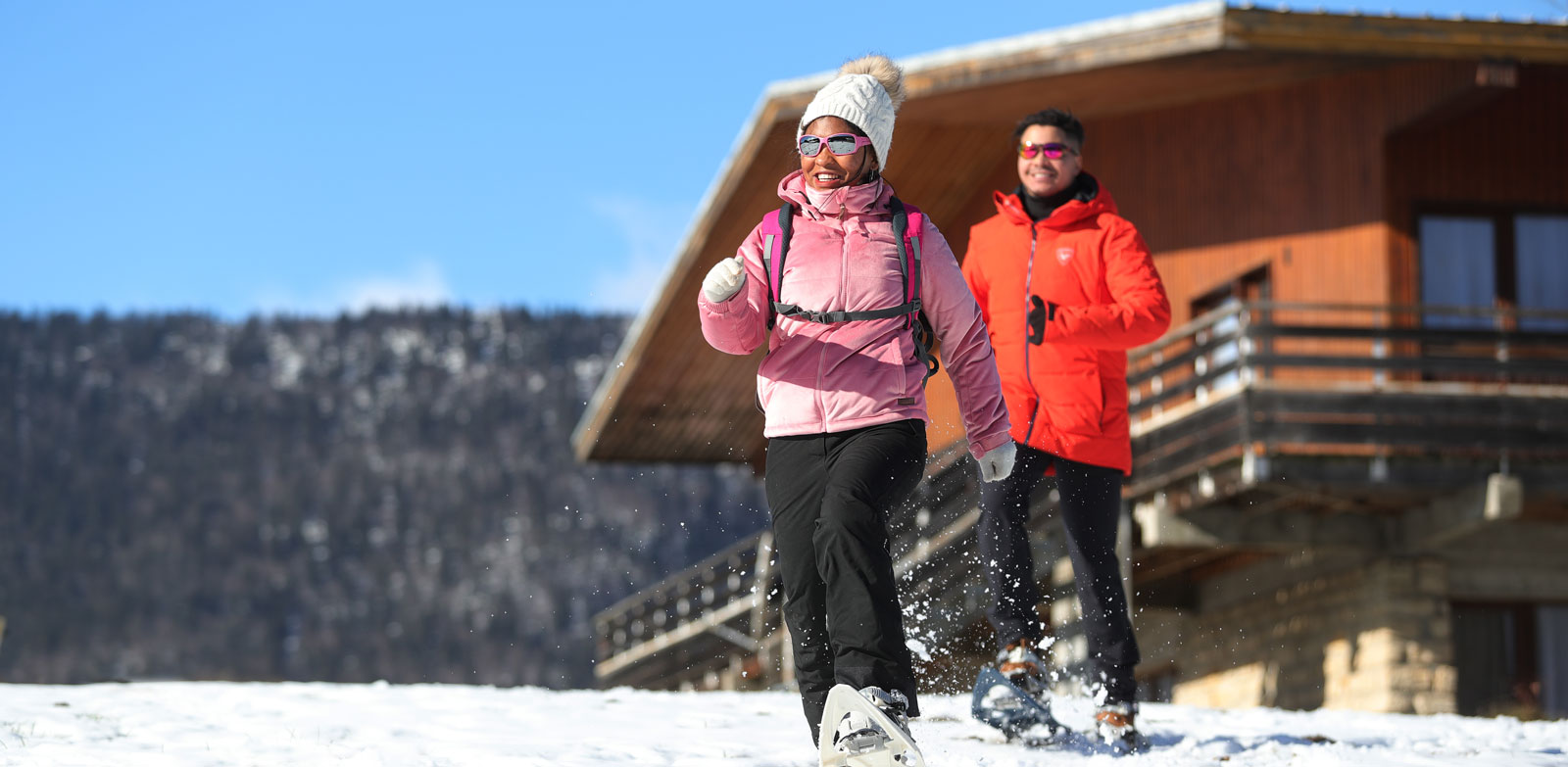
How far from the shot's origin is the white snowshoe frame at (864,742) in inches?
185

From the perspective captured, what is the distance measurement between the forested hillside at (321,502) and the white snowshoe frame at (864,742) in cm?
11325

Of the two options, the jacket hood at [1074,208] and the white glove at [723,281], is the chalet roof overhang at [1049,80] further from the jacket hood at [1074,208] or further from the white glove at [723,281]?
the white glove at [723,281]

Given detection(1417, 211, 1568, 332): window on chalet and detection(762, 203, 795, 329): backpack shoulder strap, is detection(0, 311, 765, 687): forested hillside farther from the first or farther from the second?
detection(762, 203, 795, 329): backpack shoulder strap

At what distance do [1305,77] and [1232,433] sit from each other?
3.50m

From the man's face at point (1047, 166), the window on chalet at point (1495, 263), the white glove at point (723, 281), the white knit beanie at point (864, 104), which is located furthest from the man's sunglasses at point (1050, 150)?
the window on chalet at point (1495, 263)

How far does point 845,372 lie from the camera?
5.13m

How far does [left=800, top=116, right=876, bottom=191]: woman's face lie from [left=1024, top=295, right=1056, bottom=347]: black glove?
4.26 ft

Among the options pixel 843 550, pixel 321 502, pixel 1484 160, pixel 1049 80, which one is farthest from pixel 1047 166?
pixel 321 502

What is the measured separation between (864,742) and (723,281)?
4.13ft

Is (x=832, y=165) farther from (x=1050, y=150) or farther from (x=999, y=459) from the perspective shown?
(x=1050, y=150)

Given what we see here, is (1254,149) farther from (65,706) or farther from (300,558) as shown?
(300,558)

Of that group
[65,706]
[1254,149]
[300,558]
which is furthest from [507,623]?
[65,706]

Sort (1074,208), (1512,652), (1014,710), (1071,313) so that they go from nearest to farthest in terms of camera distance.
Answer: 1. (1014,710)
2. (1071,313)
3. (1074,208)
4. (1512,652)

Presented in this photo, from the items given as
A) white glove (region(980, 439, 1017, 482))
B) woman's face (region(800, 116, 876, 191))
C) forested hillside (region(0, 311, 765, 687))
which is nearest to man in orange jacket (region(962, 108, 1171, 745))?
white glove (region(980, 439, 1017, 482))
